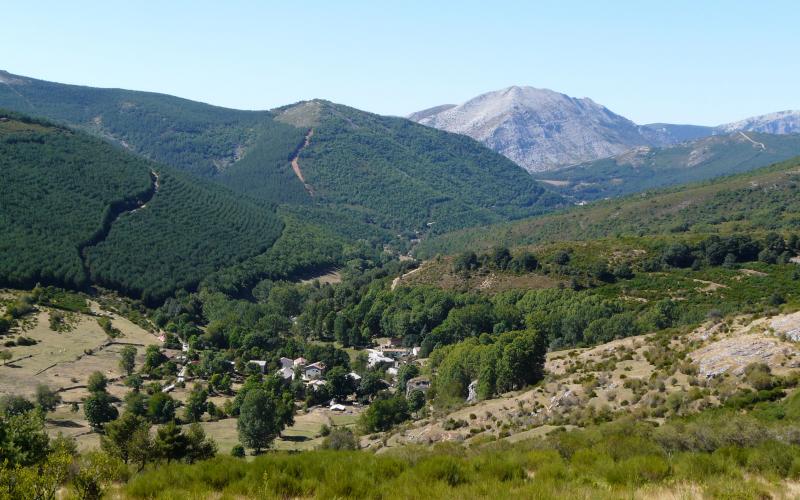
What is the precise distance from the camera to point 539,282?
3307 inches

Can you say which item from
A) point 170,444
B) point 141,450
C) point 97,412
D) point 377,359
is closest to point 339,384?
point 377,359

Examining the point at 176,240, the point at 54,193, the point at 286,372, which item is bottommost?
the point at 286,372

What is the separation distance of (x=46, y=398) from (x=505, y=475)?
155 feet

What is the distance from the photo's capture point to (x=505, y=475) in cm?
1272

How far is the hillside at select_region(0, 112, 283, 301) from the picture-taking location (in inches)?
3656

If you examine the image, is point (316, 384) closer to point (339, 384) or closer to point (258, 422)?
point (339, 384)

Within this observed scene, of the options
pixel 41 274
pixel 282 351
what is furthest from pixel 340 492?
pixel 41 274

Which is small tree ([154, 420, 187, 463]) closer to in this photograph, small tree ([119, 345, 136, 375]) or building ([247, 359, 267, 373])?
small tree ([119, 345, 136, 375])

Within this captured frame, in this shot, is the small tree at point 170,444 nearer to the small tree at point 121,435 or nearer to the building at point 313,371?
the small tree at point 121,435

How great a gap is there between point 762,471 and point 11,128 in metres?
154

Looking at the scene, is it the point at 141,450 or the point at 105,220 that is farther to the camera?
the point at 105,220

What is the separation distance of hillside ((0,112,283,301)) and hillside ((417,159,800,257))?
198 ft

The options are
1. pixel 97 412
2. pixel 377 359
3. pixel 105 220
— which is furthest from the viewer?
pixel 105 220

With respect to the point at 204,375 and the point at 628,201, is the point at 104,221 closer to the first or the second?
the point at 204,375
